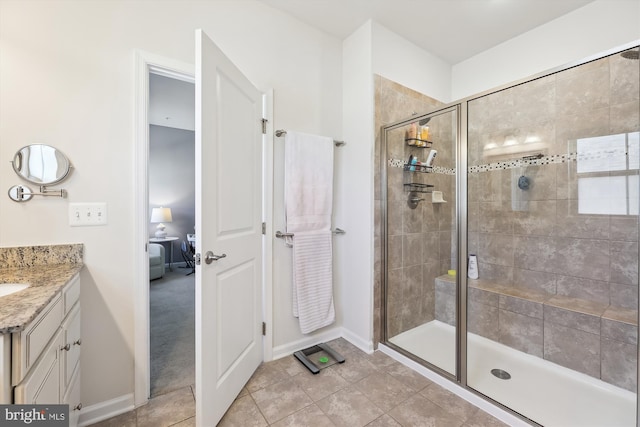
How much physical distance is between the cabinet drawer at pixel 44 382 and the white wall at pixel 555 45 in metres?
2.97

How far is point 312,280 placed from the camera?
2217 mm

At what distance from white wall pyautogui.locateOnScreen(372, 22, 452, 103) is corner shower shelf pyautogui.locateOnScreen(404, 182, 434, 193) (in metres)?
0.93

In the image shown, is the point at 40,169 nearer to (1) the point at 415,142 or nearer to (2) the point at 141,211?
(2) the point at 141,211

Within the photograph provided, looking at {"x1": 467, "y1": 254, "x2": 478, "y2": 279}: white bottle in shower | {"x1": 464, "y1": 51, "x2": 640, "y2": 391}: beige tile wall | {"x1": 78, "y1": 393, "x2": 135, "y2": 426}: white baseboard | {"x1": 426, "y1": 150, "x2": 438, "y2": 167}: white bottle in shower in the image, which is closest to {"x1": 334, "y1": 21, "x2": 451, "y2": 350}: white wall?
{"x1": 426, "y1": 150, "x2": 438, "y2": 167}: white bottle in shower

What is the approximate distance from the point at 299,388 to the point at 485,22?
320 cm

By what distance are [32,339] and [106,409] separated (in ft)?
3.55

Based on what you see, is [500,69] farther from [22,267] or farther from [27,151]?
[22,267]

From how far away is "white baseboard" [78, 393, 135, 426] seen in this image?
1.48m

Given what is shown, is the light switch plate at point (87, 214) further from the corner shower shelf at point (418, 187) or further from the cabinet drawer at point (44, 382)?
the corner shower shelf at point (418, 187)

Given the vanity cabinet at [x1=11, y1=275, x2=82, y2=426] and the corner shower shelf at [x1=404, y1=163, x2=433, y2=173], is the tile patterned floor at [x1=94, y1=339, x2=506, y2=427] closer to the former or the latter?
the vanity cabinet at [x1=11, y1=275, x2=82, y2=426]

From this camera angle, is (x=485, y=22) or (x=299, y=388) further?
(x=485, y=22)

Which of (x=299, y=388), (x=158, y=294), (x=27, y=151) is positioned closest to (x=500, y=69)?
(x=299, y=388)

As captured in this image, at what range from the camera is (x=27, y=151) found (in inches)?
53.2

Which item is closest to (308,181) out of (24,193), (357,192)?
(357,192)
